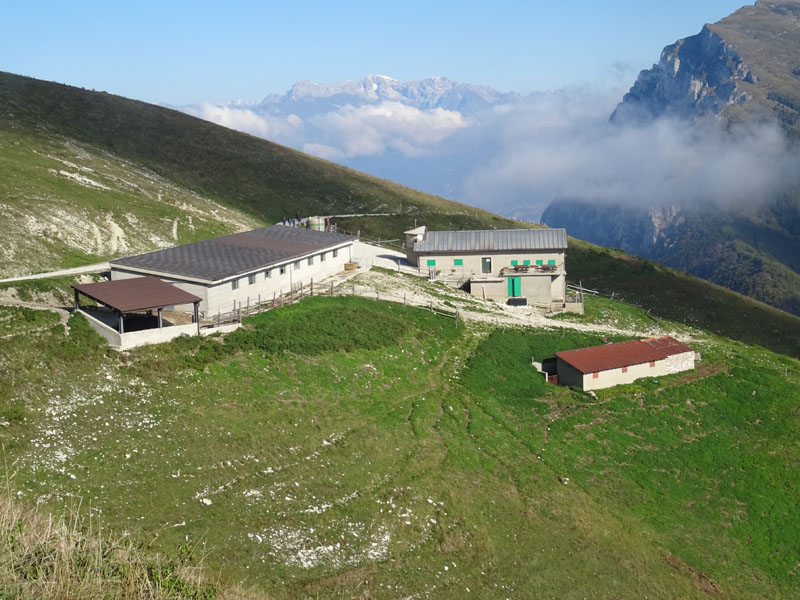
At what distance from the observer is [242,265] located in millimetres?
Result: 52781

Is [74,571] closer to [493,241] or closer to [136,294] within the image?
[136,294]

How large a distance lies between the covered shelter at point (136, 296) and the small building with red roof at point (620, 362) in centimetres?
2595

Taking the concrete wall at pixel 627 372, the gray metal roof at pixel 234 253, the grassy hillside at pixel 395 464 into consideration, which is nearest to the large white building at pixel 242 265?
the gray metal roof at pixel 234 253

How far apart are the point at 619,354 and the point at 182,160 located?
8574 centimetres

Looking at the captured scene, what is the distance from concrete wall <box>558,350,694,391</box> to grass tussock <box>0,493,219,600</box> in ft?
121

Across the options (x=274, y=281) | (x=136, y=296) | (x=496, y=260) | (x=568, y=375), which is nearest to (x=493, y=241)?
(x=496, y=260)

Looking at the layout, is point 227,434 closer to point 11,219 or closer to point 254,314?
point 254,314

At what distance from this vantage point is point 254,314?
165 ft

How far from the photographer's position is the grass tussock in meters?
14.8

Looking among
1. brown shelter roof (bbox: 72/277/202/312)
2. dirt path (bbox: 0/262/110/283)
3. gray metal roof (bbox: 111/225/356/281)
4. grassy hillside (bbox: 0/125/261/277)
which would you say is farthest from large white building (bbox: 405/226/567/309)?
brown shelter roof (bbox: 72/277/202/312)

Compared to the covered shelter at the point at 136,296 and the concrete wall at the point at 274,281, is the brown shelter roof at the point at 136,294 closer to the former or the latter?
the covered shelter at the point at 136,296

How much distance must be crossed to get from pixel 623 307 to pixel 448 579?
52.3 meters

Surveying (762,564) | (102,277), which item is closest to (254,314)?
(102,277)

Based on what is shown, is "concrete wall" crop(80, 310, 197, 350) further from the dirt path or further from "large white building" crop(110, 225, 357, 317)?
the dirt path
